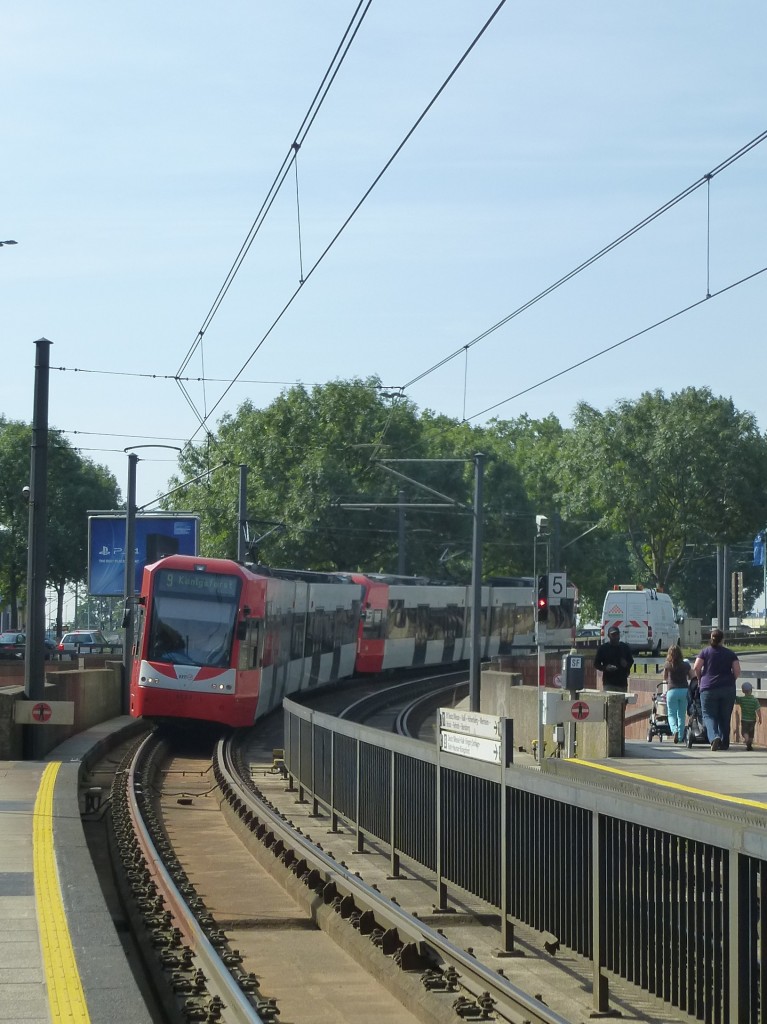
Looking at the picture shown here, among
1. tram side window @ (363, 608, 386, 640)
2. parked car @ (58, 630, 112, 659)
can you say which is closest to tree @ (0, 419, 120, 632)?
parked car @ (58, 630, 112, 659)

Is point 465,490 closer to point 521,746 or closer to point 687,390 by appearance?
point 687,390

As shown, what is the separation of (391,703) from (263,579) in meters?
13.8

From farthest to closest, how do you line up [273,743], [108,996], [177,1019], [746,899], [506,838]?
1. [273,743]
2. [506,838]
3. [177,1019]
4. [108,996]
5. [746,899]

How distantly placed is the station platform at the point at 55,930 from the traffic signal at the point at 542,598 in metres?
13.0

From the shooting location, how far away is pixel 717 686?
19.7m

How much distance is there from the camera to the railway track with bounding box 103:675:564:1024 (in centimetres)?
769

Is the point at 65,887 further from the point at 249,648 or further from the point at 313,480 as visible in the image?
the point at 313,480

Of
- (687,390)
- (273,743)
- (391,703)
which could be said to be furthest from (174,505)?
(273,743)

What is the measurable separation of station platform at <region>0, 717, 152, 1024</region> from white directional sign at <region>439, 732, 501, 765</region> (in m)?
2.43

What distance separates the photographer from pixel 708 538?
7319 cm

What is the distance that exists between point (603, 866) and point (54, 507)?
7606 centimetres

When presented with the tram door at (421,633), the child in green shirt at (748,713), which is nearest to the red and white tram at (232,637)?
the tram door at (421,633)

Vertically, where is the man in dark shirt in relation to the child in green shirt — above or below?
above

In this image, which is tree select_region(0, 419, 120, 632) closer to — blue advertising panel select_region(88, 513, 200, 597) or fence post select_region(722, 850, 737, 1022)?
blue advertising panel select_region(88, 513, 200, 597)
